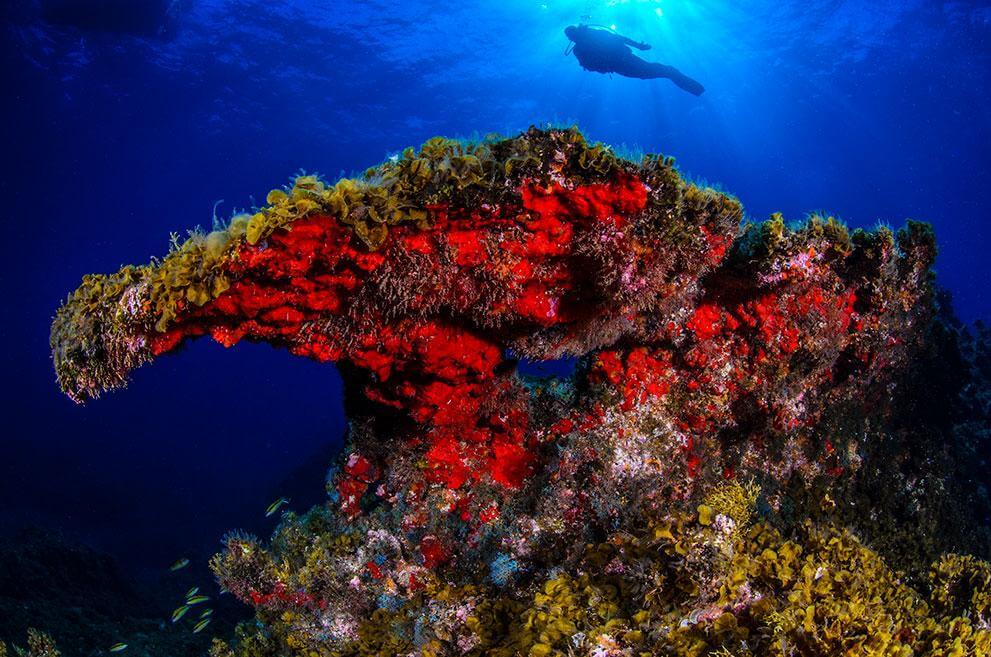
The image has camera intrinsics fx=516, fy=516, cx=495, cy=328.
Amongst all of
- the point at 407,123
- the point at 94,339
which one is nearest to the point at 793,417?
the point at 94,339

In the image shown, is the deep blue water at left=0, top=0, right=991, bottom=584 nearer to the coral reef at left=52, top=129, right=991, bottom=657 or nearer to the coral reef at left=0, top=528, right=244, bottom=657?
the coral reef at left=0, top=528, right=244, bottom=657

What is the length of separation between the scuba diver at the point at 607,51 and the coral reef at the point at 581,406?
19.0 meters

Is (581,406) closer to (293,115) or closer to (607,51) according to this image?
(607,51)

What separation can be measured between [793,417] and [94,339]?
5453mm

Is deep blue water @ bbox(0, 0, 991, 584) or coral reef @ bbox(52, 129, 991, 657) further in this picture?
deep blue water @ bbox(0, 0, 991, 584)

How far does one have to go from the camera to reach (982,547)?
591cm

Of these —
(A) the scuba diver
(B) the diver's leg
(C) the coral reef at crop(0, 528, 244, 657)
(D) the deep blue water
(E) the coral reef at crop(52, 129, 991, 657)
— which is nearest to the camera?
(E) the coral reef at crop(52, 129, 991, 657)

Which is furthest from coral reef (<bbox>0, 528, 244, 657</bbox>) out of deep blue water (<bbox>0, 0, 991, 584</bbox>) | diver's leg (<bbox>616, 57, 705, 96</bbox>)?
diver's leg (<bbox>616, 57, 705, 96</bbox>)

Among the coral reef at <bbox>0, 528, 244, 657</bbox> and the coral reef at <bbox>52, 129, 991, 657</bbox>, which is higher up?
the coral reef at <bbox>52, 129, 991, 657</bbox>

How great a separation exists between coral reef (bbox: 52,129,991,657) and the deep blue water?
Answer: 18.7m

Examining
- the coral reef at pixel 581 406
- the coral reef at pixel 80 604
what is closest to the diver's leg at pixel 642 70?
the coral reef at pixel 581 406

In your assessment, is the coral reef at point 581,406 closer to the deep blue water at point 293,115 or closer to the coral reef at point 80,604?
the coral reef at point 80,604

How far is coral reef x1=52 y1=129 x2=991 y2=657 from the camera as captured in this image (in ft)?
9.61

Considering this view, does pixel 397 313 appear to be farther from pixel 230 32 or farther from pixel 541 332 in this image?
pixel 230 32
